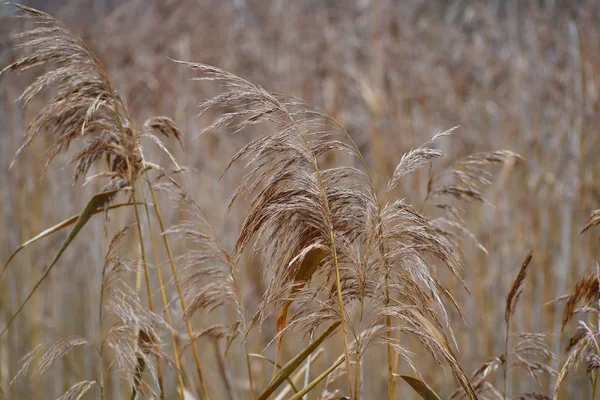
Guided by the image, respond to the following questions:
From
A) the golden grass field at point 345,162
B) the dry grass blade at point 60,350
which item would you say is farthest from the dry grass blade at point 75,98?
the golden grass field at point 345,162

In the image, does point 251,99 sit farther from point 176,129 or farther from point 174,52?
point 174,52

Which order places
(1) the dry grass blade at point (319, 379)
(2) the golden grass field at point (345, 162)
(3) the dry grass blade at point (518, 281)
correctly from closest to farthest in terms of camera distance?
1. (1) the dry grass blade at point (319, 379)
2. (3) the dry grass blade at point (518, 281)
3. (2) the golden grass field at point (345, 162)

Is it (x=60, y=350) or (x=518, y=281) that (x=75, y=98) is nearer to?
(x=60, y=350)

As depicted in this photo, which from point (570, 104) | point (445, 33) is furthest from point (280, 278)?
point (445, 33)

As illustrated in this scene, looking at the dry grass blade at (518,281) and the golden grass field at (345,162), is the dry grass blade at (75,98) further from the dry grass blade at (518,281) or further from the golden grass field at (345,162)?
the golden grass field at (345,162)

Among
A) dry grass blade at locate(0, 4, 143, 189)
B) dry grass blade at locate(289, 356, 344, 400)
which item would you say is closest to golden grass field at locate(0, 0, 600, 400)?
dry grass blade at locate(0, 4, 143, 189)

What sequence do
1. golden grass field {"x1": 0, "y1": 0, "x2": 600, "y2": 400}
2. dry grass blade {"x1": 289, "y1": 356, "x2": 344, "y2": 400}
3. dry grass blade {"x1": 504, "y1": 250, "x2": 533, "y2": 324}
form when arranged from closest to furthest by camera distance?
dry grass blade {"x1": 289, "y1": 356, "x2": 344, "y2": 400} → dry grass blade {"x1": 504, "y1": 250, "x2": 533, "y2": 324} → golden grass field {"x1": 0, "y1": 0, "x2": 600, "y2": 400}

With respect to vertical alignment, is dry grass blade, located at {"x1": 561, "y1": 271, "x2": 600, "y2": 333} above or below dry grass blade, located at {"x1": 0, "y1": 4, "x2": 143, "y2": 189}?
below

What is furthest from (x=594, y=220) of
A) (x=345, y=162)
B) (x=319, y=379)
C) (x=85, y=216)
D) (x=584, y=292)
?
(x=345, y=162)

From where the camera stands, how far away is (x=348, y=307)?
1.18 m

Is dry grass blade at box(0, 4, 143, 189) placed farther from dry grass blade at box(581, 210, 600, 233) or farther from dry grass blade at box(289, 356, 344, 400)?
dry grass blade at box(581, 210, 600, 233)

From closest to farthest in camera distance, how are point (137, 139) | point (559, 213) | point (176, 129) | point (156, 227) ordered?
point (137, 139) → point (176, 129) → point (559, 213) → point (156, 227)

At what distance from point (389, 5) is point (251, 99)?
264cm

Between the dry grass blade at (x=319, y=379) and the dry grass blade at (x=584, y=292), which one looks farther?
the dry grass blade at (x=584, y=292)
